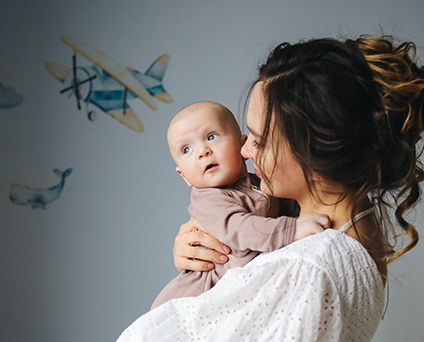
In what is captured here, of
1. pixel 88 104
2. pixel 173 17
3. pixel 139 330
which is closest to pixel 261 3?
pixel 173 17

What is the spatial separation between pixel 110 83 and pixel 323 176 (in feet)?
→ 6.71

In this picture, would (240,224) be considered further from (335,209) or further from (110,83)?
(110,83)

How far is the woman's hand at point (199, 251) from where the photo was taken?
3.55 ft

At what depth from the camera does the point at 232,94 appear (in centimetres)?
264

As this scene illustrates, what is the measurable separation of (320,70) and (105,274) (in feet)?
7.21

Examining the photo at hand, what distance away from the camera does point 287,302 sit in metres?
0.75

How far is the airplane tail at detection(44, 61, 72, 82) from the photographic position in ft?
8.44

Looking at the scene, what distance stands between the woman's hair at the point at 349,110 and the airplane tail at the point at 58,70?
2.05 metres

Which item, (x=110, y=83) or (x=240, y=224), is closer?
(x=240, y=224)

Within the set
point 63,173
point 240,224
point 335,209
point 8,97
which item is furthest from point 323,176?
point 8,97

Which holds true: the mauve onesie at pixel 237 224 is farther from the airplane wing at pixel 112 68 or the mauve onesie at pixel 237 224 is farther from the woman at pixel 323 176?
the airplane wing at pixel 112 68

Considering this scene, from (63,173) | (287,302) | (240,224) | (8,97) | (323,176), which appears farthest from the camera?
(63,173)

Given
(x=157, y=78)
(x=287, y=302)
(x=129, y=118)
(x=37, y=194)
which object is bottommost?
(x=287, y=302)

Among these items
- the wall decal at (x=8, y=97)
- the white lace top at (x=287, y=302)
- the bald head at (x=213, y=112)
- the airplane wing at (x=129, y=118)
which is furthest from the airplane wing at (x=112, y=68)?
the white lace top at (x=287, y=302)
